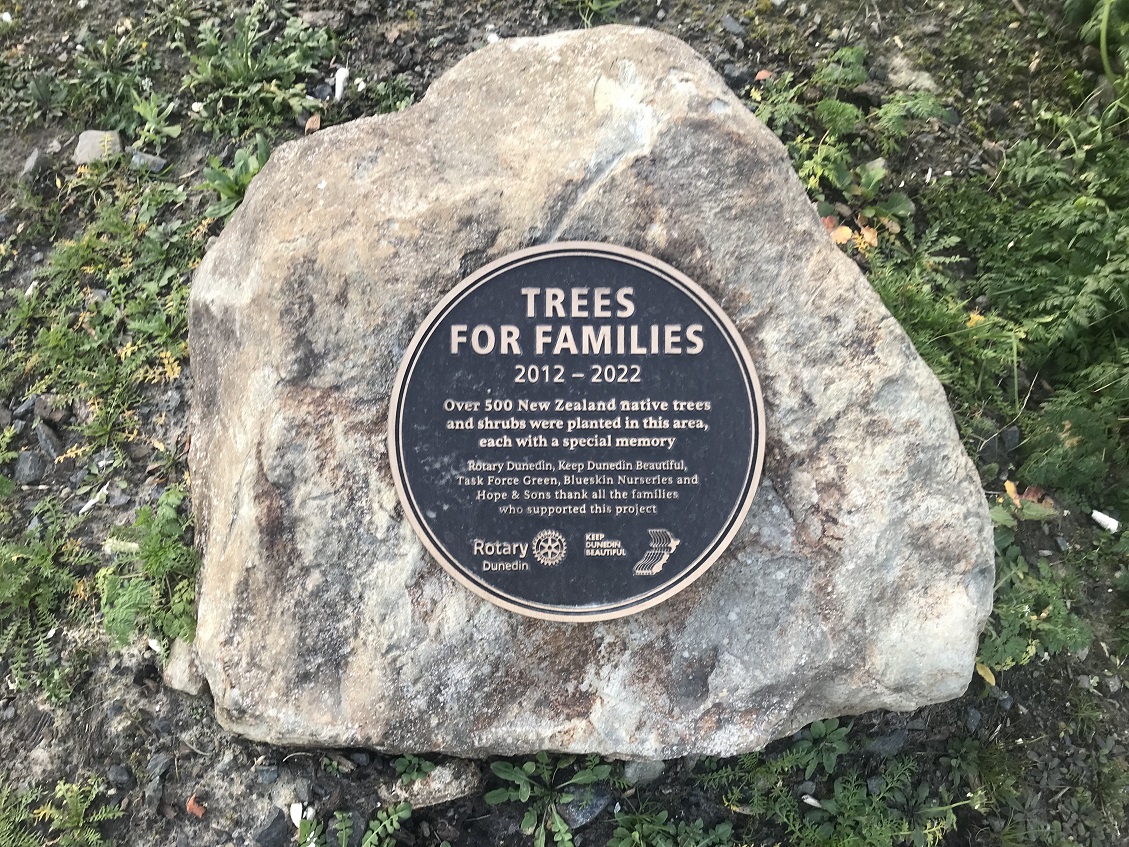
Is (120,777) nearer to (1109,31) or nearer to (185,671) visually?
(185,671)

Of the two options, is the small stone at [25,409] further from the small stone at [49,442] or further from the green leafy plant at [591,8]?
the green leafy plant at [591,8]

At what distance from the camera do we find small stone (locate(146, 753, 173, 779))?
311 cm

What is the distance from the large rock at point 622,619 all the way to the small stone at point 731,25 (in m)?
1.49

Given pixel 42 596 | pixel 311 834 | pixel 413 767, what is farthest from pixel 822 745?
pixel 42 596

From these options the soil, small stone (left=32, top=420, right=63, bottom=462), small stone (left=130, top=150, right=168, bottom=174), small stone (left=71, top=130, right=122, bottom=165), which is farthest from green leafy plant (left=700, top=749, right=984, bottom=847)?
small stone (left=71, top=130, right=122, bottom=165)

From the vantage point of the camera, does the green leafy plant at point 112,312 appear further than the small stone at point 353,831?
Yes

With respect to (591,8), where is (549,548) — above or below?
below

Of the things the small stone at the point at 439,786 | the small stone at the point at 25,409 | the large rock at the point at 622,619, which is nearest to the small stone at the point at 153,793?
the large rock at the point at 622,619

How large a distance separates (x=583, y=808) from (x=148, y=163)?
351 cm

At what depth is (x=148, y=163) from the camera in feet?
12.6

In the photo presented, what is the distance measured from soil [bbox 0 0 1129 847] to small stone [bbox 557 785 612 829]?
0.06m

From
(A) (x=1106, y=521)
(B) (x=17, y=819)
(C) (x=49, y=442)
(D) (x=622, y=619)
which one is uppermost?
(D) (x=622, y=619)

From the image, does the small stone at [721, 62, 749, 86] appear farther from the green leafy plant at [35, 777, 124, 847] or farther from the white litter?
the green leafy plant at [35, 777, 124, 847]

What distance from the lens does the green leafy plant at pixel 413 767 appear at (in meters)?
2.97
